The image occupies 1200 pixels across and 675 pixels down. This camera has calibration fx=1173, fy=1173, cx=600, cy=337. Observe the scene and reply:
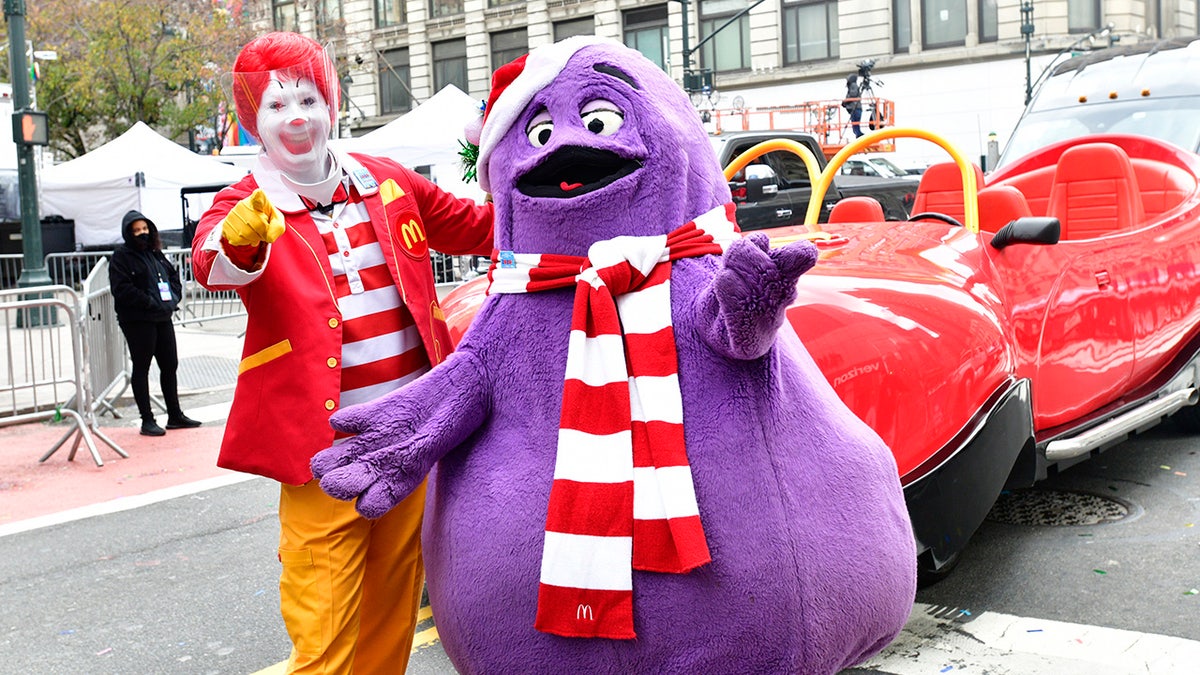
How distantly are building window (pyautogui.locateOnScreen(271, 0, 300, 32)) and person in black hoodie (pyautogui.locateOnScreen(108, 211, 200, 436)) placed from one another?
33.4 metres

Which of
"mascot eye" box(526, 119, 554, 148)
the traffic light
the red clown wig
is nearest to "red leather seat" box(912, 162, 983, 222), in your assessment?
the red clown wig

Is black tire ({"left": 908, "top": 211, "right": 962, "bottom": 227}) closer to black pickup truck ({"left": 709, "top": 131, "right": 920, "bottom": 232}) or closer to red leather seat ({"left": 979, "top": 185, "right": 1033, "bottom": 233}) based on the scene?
red leather seat ({"left": 979, "top": 185, "right": 1033, "bottom": 233})

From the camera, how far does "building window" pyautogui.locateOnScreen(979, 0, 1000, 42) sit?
3356 cm

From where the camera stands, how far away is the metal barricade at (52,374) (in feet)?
25.6

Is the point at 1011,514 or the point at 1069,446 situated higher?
the point at 1069,446

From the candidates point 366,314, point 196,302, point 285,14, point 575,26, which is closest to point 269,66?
point 366,314

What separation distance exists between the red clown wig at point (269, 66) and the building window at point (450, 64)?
40557mm

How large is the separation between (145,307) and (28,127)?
21.7 feet

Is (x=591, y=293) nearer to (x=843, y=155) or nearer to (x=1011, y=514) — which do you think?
(x=843, y=155)

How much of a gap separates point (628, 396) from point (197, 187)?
899 inches

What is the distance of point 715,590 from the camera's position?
209 cm

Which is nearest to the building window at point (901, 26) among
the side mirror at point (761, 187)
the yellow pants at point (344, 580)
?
the side mirror at point (761, 187)

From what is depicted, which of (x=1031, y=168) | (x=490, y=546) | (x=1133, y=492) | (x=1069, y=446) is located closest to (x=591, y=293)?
(x=490, y=546)

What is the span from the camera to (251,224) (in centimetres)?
253
